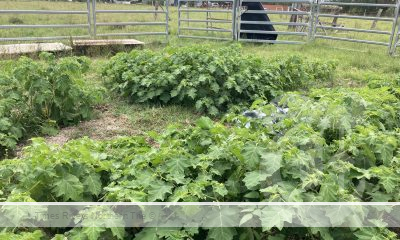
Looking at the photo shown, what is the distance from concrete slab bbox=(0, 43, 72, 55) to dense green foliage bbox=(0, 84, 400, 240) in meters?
5.62

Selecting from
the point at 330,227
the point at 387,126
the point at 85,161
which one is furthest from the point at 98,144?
the point at 387,126

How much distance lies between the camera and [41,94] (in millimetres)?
4168

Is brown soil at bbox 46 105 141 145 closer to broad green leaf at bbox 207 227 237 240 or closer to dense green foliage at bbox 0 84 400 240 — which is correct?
dense green foliage at bbox 0 84 400 240

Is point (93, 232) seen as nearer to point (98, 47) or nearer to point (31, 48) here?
point (31, 48)

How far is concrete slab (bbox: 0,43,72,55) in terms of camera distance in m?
7.55

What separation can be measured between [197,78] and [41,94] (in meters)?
1.82

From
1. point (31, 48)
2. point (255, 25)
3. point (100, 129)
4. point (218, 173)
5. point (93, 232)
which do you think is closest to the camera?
point (93, 232)

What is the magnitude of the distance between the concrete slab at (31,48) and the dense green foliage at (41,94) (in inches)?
134

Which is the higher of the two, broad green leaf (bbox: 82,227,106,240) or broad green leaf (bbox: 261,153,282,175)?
broad green leaf (bbox: 261,153,282,175)

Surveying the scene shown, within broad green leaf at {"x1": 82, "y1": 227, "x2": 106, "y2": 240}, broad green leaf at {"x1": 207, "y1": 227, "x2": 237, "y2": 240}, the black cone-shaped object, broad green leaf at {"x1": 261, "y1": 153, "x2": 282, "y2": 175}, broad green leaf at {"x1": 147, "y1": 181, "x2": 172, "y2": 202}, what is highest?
the black cone-shaped object

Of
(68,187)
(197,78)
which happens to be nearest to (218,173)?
(68,187)

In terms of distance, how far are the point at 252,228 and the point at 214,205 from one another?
0.26m

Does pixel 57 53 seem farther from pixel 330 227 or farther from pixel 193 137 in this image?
pixel 330 227

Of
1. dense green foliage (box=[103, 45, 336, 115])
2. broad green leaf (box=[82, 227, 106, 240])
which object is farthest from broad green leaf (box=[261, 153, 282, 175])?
dense green foliage (box=[103, 45, 336, 115])
